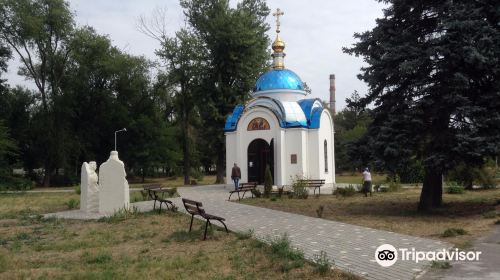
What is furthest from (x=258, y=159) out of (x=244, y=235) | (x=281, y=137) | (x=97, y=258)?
(x=97, y=258)

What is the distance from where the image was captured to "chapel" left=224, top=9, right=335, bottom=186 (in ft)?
84.9

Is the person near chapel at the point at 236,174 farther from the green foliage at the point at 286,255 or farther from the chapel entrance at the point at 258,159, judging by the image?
the green foliage at the point at 286,255

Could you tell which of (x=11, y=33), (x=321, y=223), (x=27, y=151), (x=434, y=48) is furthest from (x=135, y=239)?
(x=27, y=151)

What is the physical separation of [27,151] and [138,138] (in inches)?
436

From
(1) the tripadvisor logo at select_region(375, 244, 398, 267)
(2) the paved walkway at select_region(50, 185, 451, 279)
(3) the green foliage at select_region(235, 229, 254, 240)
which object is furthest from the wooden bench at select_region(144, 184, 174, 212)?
(1) the tripadvisor logo at select_region(375, 244, 398, 267)

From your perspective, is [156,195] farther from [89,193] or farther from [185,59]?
[185,59]

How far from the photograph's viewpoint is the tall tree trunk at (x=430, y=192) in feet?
48.0

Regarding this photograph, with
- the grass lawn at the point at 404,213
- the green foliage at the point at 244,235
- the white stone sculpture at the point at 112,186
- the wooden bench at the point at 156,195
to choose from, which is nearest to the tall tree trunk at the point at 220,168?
the wooden bench at the point at 156,195

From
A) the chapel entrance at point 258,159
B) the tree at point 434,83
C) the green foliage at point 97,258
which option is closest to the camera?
the green foliage at point 97,258

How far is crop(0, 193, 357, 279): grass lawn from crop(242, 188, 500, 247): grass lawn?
3.62 meters

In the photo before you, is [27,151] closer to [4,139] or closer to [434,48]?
[4,139]

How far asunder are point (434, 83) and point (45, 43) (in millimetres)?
35303

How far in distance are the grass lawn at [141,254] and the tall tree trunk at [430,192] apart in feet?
22.5

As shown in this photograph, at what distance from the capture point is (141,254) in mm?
8844
